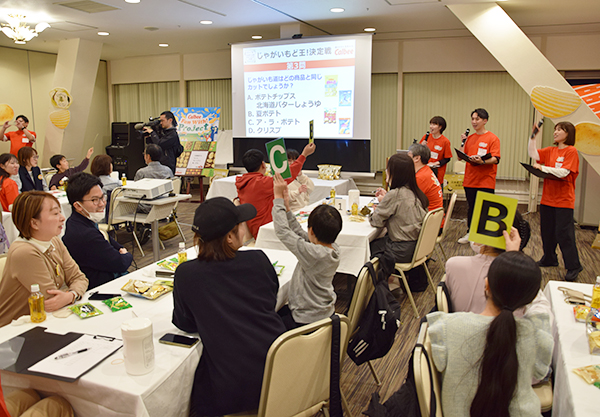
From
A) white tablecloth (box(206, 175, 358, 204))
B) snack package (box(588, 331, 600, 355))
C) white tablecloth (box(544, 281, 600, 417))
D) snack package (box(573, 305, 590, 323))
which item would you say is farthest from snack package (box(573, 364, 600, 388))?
white tablecloth (box(206, 175, 358, 204))

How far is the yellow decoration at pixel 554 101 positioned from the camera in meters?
4.80

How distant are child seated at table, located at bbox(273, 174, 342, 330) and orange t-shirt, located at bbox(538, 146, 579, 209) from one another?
118 inches

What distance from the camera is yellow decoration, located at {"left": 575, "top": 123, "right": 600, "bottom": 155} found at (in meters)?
4.65

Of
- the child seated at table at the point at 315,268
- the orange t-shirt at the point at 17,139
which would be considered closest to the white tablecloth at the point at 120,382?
the child seated at table at the point at 315,268

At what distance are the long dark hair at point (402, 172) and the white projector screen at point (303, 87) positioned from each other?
3.67 metres

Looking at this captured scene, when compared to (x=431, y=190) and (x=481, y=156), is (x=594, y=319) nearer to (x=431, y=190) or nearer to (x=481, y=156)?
(x=431, y=190)

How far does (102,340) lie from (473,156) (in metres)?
4.53

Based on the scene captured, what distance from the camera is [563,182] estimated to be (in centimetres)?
416

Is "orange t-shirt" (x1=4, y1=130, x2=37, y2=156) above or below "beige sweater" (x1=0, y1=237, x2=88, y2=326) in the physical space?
above

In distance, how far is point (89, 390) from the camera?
1471mm

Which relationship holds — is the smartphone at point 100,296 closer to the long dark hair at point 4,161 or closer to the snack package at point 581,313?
the snack package at point 581,313

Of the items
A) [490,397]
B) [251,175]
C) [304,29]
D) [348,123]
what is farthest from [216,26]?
[490,397]

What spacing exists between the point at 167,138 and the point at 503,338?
589 cm

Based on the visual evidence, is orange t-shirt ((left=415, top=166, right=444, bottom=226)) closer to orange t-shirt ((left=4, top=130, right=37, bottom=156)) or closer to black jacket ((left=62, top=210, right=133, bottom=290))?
black jacket ((left=62, top=210, right=133, bottom=290))
